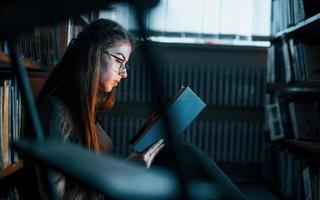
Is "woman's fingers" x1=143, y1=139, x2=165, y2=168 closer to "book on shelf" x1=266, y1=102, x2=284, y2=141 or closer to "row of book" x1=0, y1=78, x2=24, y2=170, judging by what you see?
"row of book" x1=0, y1=78, x2=24, y2=170

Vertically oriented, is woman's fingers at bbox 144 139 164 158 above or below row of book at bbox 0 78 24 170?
below

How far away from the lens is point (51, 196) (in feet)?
2.35

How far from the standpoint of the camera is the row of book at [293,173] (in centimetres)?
198

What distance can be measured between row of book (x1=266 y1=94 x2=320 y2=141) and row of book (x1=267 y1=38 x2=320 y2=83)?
16cm

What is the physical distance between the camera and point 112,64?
1.26 meters

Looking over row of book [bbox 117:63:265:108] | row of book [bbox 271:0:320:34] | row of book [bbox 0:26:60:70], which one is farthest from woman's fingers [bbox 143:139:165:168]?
row of book [bbox 117:63:265:108]

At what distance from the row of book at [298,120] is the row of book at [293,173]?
0.12 meters

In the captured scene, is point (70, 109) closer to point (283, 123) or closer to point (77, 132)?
point (77, 132)

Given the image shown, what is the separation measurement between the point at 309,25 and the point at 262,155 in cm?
117

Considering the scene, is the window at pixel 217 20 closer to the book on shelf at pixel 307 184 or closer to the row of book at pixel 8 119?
the book on shelf at pixel 307 184

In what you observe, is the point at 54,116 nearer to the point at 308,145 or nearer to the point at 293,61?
the point at 308,145

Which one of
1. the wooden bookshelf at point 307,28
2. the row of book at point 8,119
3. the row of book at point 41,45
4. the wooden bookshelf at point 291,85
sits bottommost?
the row of book at point 8,119

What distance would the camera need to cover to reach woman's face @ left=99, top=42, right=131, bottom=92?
123 cm

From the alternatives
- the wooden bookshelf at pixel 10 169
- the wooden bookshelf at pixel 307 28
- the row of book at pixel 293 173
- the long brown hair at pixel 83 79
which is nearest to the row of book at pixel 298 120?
the row of book at pixel 293 173
